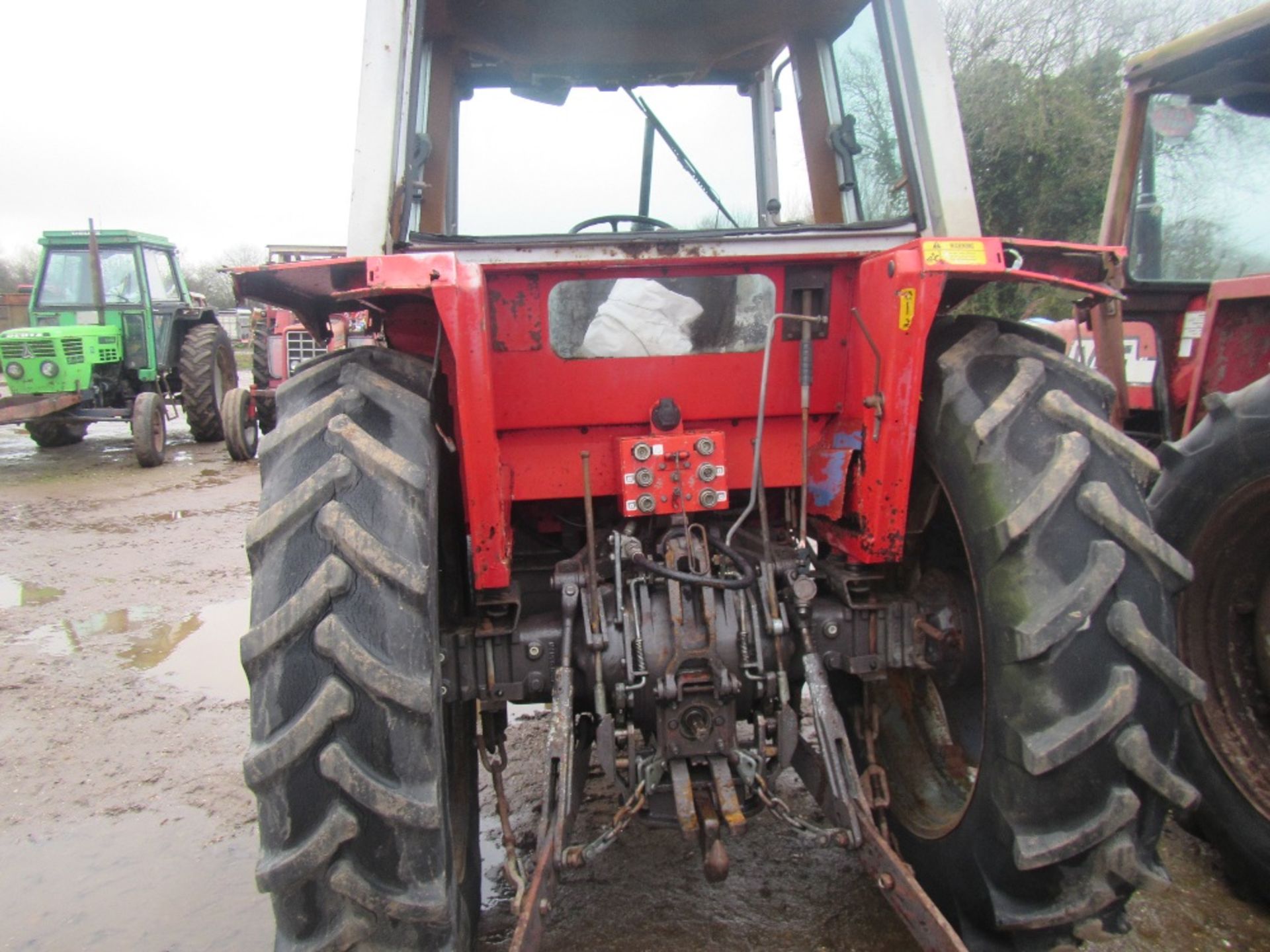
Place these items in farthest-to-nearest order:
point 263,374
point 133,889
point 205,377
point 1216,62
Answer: point 263,374 → point 205,377 → point 1216,62 → point 133,889

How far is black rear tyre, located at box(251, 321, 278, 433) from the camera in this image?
11859 mm

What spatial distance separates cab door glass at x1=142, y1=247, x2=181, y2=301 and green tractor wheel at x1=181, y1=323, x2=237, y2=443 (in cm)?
58

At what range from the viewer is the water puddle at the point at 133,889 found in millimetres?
2604

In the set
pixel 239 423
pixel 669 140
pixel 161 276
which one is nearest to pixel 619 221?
pixel 669 140

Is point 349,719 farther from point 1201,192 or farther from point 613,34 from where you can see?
point 1201,192

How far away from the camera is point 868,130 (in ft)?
8.95

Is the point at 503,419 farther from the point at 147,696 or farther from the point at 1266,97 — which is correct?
the point at 1266,97

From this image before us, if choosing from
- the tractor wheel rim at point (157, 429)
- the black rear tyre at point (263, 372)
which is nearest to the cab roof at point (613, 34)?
the tractor wheel rim at point (157, 429)

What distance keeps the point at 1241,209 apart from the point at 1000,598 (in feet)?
10.3

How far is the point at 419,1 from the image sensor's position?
235 cm

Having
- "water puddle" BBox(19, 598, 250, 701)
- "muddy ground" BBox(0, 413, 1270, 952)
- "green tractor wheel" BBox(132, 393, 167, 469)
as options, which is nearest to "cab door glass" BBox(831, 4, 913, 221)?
"muddy ground" BBox(0, 413, 1270, 952)

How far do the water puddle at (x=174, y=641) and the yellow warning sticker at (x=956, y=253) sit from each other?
367 centimetres

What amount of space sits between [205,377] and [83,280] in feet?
6.63

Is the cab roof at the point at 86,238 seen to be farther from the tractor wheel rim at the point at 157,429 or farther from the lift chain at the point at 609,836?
the lift chain at the point at 609,836
